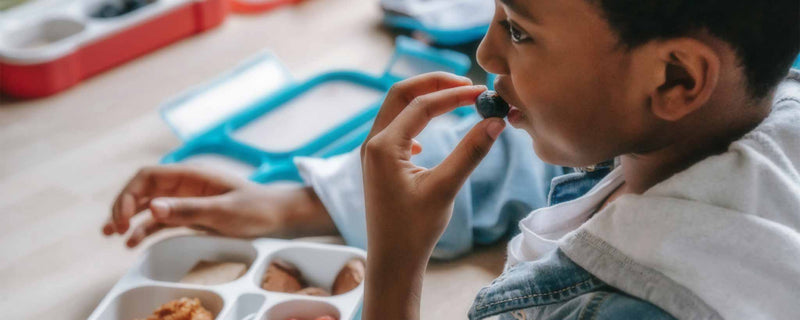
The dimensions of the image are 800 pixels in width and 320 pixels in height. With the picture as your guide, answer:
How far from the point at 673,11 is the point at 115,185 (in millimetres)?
624

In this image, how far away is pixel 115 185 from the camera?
0.85 meters

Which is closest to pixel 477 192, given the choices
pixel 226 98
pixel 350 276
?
pixel 350 276

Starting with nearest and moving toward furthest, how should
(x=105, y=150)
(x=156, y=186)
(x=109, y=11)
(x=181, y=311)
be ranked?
1. (x=181, y=311)
2. (x=156, y=186)
3. (x=105, y=150)
4. (x=109, y=11)

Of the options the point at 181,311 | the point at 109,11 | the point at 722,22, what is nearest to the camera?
the point at 722,22

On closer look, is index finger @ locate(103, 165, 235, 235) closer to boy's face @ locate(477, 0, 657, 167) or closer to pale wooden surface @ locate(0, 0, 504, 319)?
pale wooden surface @ locate(0, 0, 504, 319)

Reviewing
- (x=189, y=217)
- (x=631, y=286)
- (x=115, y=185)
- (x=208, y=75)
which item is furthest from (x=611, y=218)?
(x=208, y=75)

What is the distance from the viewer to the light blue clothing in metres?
0.74

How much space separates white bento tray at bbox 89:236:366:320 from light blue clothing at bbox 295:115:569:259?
5cm

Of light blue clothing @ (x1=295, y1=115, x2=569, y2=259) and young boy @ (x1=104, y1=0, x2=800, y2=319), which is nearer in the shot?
young boy @ (x1=104, y1=0, x2=800, y2=319)

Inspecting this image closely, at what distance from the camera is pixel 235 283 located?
0.67 meters

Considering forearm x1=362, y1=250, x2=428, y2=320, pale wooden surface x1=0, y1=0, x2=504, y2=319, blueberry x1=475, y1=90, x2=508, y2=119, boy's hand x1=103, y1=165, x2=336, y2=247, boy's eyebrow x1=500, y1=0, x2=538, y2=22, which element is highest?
boy's eyebrow x1=500, y1=0, x2=538, y2=22

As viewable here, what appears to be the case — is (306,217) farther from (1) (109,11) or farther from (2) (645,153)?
(1) (109,11)

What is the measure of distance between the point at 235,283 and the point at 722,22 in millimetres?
423

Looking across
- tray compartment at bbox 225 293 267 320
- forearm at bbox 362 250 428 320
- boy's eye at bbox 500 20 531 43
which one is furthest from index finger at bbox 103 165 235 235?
boy's eye at bbox 500 20 531 43
